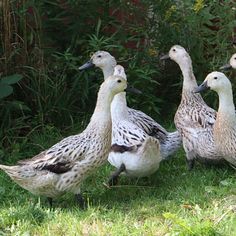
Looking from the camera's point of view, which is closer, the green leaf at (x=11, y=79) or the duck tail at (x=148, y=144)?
the duck tail at (x=148, y=144)

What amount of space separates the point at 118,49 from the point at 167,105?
1025mm

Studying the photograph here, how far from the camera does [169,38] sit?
→ 28.1ft

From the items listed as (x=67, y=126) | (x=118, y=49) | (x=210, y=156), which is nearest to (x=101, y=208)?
(x=210, y=156)

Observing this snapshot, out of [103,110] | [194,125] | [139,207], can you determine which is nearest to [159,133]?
[194,125]

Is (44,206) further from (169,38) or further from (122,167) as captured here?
(169,38)

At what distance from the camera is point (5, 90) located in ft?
23.8

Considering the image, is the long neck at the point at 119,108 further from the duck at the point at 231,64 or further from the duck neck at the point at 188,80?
the duck at the point at 231,64

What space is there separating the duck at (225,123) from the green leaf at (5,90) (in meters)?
2.11

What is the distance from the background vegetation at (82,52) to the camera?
7.79m

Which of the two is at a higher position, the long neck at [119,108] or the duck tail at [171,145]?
the long neck at [119,108]

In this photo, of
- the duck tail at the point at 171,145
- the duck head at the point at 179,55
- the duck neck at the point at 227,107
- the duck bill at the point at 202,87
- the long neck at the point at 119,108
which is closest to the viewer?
the duck neck at the point at 227,107

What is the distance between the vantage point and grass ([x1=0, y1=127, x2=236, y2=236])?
16.7ft

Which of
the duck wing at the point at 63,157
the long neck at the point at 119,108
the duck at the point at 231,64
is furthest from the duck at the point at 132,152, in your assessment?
the duck at the point at 231,64

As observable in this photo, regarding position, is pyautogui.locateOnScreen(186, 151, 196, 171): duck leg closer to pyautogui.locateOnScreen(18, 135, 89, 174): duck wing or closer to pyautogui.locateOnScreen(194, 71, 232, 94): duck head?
pyautogui.locateOnScreen(194, 71, 232, 94): duck head
